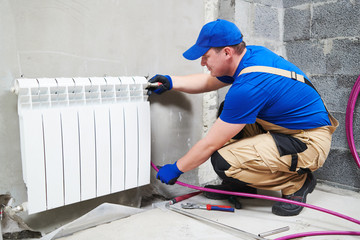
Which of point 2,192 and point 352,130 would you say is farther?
point 352,130

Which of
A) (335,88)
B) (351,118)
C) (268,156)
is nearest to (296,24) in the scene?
(335,88)

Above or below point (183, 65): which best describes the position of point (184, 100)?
below

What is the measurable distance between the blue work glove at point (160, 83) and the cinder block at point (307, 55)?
1082 millimetres

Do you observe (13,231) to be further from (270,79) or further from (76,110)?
(270,79)

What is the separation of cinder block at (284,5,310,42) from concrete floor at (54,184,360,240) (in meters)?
1.14

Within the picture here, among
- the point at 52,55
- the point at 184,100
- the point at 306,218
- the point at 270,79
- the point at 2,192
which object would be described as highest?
the point at 52,55

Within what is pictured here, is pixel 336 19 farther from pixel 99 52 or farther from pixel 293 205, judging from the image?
pixel 99 52

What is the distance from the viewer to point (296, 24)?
224cm

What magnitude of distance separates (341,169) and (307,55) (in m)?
0.79

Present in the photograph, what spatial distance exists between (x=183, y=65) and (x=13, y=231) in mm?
1206

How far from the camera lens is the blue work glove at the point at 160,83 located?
166 centimetres

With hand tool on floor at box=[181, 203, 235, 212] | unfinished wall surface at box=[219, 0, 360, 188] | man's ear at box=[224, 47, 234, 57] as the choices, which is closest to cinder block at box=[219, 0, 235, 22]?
unfinished wall surface at box=[219, 0, 360, 188]

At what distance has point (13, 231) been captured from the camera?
4.64 feet

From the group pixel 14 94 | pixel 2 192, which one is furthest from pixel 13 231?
pixel 14 94
